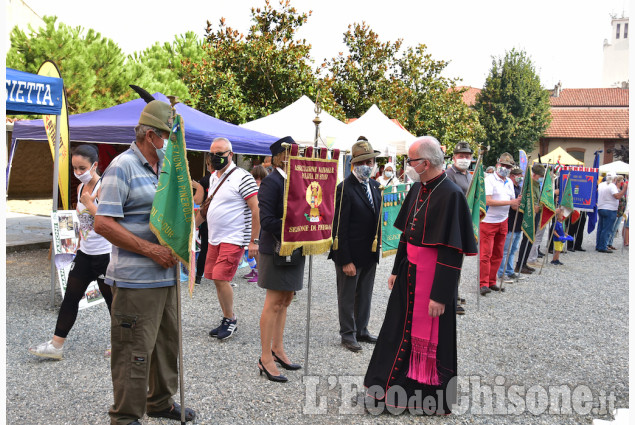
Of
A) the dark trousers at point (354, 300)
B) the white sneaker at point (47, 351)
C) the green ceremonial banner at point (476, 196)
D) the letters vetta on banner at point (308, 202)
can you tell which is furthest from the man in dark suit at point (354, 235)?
the white sneaker at point (47, 351)

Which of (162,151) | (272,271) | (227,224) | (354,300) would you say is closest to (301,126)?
(227,224)

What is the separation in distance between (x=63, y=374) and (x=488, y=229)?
5.95m

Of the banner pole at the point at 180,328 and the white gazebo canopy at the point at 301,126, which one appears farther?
the white gazebo canopy at the point at 301,126

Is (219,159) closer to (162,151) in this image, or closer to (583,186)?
(162,151)

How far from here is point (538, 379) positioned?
4770 millimetres

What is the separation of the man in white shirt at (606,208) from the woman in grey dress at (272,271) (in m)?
12.3

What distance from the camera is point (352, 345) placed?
5.23 meters

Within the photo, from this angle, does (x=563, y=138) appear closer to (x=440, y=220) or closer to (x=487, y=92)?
(x=487, y=92)

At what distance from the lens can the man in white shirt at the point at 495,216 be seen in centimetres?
781

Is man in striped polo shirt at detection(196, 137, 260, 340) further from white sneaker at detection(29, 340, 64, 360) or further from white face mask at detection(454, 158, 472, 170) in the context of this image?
white face mask at detection(454, 158, 472, 170)

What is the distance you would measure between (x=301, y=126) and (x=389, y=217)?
20.3ft

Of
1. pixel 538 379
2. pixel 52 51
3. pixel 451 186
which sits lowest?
pixel 538 379

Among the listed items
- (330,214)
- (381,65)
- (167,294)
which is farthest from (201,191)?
(381,65)

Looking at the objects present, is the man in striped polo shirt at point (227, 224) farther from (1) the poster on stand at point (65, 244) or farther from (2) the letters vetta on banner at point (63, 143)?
(2) the letters vetta on banner at point (63, 143)
